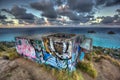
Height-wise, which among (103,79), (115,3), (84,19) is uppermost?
(115,3)

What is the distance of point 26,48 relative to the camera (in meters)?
6.44

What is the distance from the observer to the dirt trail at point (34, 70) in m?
5.06

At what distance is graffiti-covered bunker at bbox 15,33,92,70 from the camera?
183 inches

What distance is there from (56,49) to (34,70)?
5.32 ft

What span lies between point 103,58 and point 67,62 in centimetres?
375

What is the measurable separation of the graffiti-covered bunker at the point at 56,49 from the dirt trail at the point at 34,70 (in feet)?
0.97

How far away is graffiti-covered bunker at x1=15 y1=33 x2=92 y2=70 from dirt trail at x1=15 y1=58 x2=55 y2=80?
0.97ft

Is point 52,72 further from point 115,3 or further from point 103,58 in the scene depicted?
point 115,3

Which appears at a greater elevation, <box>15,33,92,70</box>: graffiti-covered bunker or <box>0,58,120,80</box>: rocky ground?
<box>15,33,92,70</box>: graffiti-covered bunker

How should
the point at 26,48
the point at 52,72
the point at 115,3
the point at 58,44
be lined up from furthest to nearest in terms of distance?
1. the point at 115,3
2. the point at 26,48
3. the point at 52,72
4. the point at 58,44

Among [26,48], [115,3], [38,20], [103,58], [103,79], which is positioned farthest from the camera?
[38,20]

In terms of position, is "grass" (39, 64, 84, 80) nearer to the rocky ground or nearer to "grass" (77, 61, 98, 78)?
the rocky ground

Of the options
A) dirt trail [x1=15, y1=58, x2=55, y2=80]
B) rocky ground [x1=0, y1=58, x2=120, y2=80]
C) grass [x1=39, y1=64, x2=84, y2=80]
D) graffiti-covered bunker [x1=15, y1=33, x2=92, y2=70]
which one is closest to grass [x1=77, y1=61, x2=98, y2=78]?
rocky ground [x1=0, y1=58, x2=120, y2=80]

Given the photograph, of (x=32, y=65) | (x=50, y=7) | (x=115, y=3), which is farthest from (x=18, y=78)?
(x=115, y=3)
